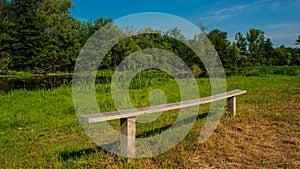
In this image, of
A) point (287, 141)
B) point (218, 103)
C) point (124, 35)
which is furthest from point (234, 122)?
point (124, 35)

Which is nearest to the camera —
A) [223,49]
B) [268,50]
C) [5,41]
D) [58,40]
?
[5,41]

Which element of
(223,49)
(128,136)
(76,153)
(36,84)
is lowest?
(76,153)

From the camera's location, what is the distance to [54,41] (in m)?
34.8

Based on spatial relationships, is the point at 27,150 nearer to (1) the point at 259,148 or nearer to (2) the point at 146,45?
(1) the point at 259,148

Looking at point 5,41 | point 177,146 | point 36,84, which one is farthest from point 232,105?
point 5,41

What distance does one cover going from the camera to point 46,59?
33.0 meters

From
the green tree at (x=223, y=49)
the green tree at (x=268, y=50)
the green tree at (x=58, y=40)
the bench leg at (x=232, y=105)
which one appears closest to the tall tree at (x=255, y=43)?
the green tree at (x=268, y=50)

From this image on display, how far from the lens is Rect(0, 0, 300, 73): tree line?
3259 cm

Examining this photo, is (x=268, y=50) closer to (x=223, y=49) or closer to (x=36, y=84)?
(x=223, y=49)

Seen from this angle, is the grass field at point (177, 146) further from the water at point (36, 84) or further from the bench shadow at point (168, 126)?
the water at point (36, 84)

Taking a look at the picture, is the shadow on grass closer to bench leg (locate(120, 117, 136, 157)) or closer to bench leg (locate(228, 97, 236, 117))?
bench leg (locate(120, 117, 136, 157))

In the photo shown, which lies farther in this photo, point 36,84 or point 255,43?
point 255,43

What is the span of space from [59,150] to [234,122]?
3364mm

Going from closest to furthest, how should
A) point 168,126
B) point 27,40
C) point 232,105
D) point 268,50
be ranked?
point 168,126
point 232,105
point 27,40
point 268,50
